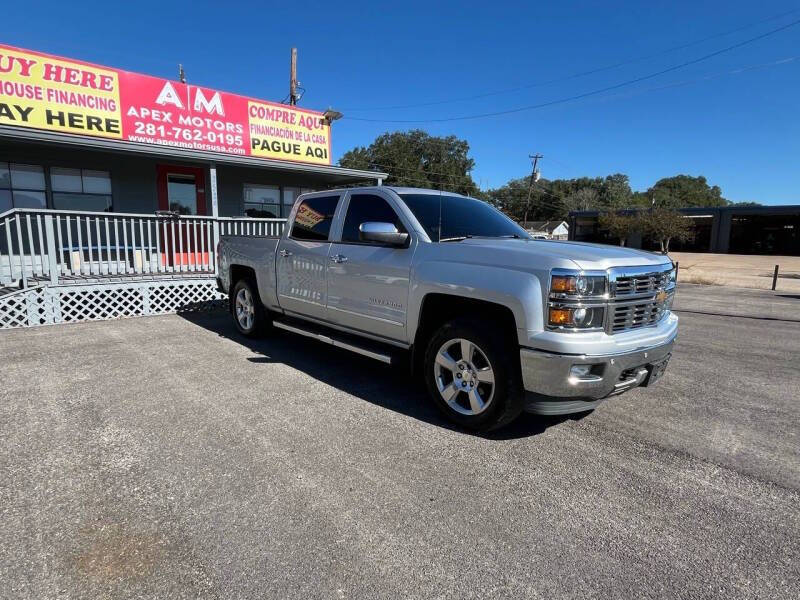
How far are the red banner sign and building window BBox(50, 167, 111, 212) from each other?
1052mm

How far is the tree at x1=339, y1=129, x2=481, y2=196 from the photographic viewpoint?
6234 centimetres

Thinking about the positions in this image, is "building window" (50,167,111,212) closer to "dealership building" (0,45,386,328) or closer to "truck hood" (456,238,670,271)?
"dealership building" (0,45,386,328)

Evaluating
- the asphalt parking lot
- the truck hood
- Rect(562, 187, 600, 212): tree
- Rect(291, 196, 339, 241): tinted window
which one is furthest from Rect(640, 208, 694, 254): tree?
Rect(562, 187, 600, 212): tree

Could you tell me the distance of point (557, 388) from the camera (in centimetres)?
331

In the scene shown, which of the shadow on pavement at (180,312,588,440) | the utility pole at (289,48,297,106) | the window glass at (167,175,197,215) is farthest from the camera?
the utility pole at (289,48,297,106)

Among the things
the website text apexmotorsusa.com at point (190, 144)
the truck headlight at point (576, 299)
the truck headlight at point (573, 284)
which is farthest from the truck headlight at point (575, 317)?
the website text apexmotorsusa.com at point (190, 144)

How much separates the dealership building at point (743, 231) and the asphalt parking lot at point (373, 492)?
142 feet

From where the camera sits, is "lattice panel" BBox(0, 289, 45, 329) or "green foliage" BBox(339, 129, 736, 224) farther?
"green foliage" BBox(339, 129, 736, 224)

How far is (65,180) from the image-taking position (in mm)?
10961

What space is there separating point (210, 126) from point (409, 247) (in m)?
10.3

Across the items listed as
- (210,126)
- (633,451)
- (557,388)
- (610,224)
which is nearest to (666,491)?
(633,451)

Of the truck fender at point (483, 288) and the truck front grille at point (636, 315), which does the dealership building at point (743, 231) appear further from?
the truck fender at point (483, 288)

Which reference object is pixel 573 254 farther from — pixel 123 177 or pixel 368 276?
pixel 123 177

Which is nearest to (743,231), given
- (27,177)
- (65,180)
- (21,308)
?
(65,180)
